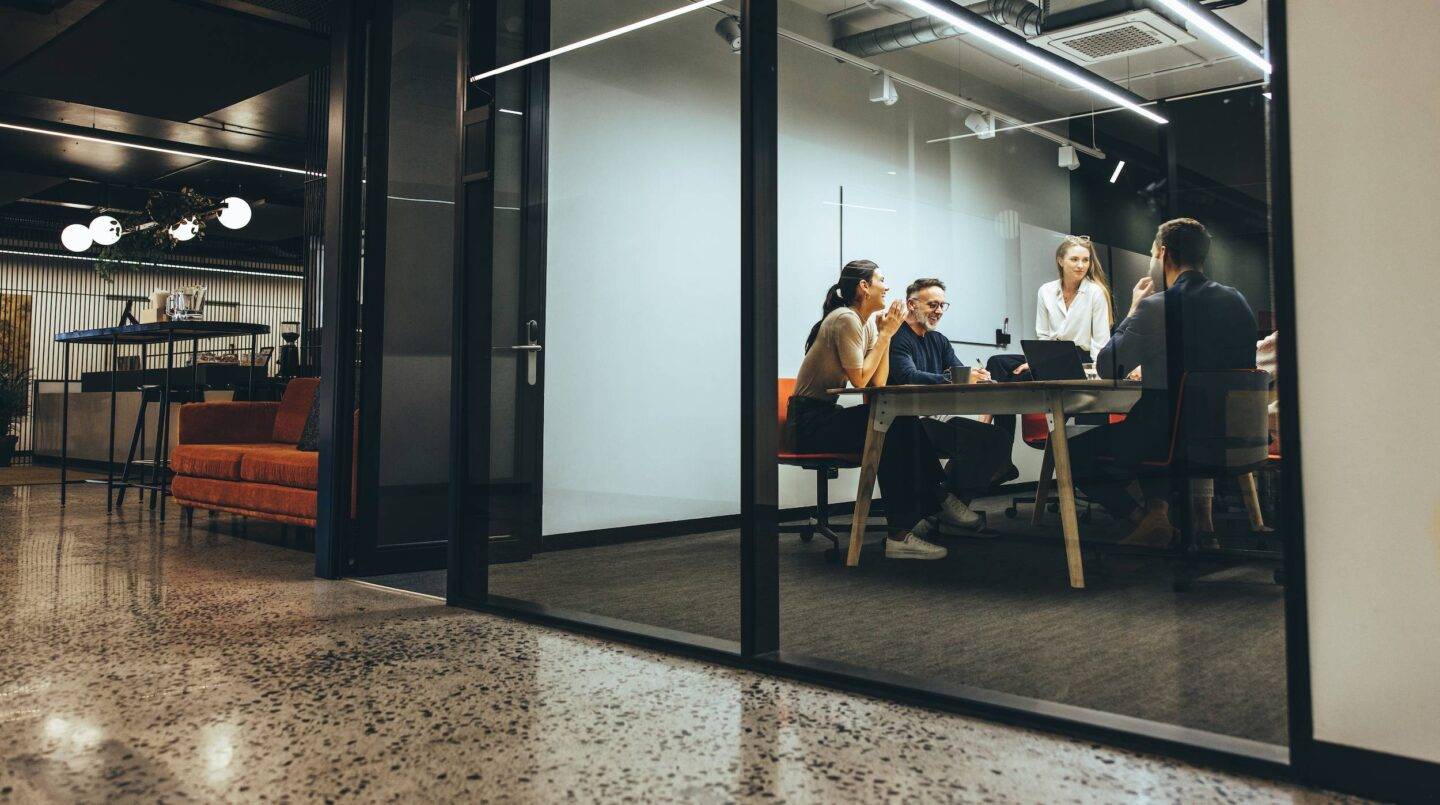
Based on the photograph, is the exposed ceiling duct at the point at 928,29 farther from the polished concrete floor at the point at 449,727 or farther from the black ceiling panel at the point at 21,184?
the black ceiling panel at the point at 21,184

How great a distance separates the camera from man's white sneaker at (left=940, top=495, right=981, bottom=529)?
2842mm

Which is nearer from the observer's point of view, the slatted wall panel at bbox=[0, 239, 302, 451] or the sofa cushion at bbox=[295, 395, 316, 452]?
the sofa cushion at bbox=[295, 395, 316, 452]

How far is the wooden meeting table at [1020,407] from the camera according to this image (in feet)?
8.21

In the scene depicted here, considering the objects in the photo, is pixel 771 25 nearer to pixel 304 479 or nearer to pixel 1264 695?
pixel 1264 695

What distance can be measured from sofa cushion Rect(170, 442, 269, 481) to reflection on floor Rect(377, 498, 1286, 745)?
2725 millimetres

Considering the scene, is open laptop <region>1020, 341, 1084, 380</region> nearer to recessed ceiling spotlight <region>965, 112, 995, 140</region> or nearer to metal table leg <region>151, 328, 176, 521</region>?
recessed ceiling spotlight <region>965, 112, 995, 140</region>

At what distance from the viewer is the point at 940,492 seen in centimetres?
291

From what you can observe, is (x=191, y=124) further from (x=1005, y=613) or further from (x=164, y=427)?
(x=1005, y=613)

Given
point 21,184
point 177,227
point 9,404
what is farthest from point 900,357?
point 9,404

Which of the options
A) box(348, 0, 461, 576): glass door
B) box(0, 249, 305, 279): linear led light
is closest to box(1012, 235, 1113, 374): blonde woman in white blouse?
box(348, 0, 461, 576): glass door

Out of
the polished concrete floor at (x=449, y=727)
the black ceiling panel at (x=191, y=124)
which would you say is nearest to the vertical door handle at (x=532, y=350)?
the polished concrete floor at (x=449, y=727)

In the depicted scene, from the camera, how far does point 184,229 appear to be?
26.0 ft

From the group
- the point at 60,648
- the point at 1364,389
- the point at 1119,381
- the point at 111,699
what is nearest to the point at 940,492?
the point at 1119,381

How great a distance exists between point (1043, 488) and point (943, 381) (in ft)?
Answer: 1.86
